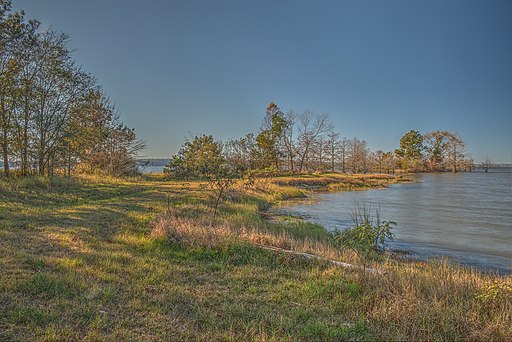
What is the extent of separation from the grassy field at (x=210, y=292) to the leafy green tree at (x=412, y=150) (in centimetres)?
8103

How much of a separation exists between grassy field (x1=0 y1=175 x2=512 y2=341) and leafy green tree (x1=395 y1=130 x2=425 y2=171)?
81.0m

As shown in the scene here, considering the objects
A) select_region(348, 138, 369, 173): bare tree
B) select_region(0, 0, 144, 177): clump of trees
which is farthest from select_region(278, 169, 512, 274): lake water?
select_region(348, 138, 369, 173): bare tree

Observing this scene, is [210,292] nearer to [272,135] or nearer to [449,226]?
[449,226]

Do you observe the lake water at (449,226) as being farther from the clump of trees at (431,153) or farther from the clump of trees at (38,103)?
the clump of trees at (431,153)

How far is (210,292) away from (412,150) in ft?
281

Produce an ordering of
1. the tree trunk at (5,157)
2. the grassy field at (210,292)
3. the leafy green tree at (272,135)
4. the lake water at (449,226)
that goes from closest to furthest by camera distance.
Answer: the grassy field at (210,292)
the lake water at (449,226)
the tree trunk at (5,157)
the leafy green tree at (272,135)

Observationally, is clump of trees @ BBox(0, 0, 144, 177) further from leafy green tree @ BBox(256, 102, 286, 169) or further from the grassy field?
leafy green tree @ BBox(256, 102, 286, 169)

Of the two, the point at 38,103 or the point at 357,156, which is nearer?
the point at 38,103

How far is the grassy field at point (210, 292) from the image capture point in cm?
402

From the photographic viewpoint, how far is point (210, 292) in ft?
17.7

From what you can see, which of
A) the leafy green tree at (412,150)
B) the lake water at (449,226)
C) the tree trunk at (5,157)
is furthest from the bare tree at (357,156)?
the tree trunk at (5,157)

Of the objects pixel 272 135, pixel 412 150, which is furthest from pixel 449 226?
pixel 412 150

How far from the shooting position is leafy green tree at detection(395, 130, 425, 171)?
8075cm

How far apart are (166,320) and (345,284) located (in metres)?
3.01
